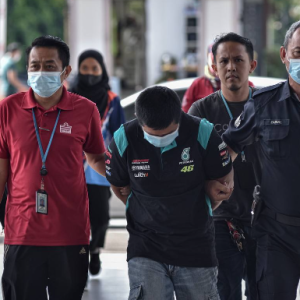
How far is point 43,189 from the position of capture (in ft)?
13.1

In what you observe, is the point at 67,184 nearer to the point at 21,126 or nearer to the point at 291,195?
the point at 21,126

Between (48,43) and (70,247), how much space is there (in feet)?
3.77

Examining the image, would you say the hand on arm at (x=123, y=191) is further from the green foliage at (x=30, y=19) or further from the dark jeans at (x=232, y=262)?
the green foliage at (x=30, y=19)

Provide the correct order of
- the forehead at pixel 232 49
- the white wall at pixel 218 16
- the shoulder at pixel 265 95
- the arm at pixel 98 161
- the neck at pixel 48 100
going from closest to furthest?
the shoulder at pixel 265 95
the neck at pixel 48 100
the arm at pixel 98 161
the forehead at pixel 232 49
the white wall at pixel 218 16

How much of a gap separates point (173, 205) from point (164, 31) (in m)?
24.7

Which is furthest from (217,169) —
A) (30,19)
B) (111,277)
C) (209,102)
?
(30,19)

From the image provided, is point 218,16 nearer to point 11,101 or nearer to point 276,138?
point 11,101

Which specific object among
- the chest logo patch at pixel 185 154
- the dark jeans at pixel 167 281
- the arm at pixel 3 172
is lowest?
the dark jeans at pixel 167 281

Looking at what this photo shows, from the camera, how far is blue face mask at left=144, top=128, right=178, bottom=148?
140 inches

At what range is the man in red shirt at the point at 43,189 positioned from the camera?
13.2 ft

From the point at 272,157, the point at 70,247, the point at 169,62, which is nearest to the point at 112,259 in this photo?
the point at 70,247

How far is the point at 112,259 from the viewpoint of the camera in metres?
7.25

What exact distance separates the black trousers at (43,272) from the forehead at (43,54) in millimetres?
1068

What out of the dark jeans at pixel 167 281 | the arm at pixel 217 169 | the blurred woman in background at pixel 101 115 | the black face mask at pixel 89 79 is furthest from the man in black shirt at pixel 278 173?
the black face mask at pixel 89 79
